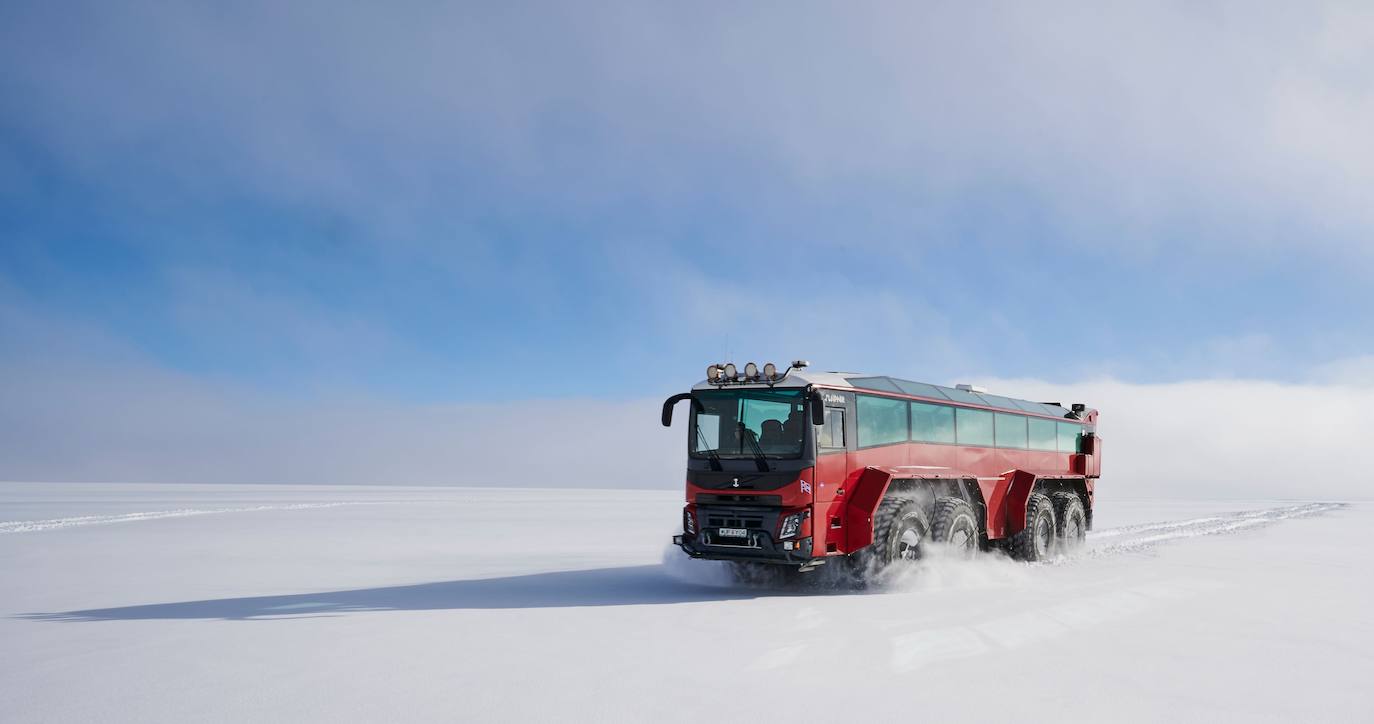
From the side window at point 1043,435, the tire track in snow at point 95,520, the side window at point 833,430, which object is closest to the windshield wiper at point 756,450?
the side window at point 833,430

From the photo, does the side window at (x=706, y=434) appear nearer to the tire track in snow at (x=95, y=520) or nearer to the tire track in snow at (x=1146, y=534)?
the tire track in snow at (x=1146, y=534)

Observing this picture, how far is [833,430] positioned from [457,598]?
5588 mm

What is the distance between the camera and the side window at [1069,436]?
19.8 meters

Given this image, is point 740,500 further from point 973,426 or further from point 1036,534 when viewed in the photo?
point 1036,534

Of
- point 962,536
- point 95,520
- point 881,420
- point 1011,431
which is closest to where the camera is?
point 881,420

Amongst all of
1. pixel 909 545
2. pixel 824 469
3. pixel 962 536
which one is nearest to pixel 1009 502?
pixel 962 536

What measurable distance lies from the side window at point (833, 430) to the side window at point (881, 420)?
434 mm

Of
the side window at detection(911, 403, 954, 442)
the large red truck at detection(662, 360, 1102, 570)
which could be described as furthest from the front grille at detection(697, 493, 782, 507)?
the side window at detection(911, 403, 954, 442)

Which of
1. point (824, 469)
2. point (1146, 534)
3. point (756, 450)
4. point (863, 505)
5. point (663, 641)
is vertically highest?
point (756, 450)

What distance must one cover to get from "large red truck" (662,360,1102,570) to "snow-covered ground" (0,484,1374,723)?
28.8 inches

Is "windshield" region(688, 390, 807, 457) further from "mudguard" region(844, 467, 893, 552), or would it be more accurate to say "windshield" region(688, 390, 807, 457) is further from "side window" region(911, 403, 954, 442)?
"side window" region(911, 403, 954, 442)

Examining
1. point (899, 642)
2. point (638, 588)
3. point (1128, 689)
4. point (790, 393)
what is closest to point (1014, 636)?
point (899, 642)

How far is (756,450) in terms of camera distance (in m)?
12.8

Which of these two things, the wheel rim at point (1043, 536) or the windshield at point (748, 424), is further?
the wheel rim at point (1043, 536)
